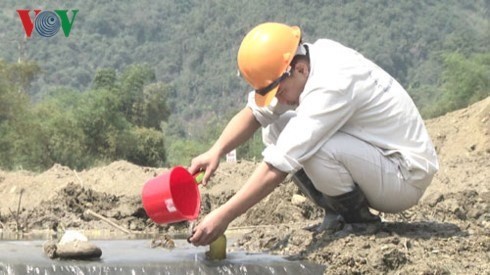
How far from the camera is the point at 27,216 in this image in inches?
300

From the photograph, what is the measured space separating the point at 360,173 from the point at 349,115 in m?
0.27

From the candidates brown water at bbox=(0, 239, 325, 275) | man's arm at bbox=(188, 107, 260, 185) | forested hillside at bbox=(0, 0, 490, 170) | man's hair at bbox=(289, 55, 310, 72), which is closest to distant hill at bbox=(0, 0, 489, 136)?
forested hillside at bbox=(0, 0, 490, 170)

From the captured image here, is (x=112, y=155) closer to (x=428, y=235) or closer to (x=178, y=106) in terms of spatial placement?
(x=428, y=235)

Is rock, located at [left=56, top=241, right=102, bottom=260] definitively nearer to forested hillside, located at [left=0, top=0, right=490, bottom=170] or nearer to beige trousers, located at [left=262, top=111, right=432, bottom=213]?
beige trousers, located at [left=262, top=111, right=432, bottom=213]

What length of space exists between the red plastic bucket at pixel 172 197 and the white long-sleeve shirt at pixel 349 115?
0.46 meters

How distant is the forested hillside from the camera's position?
79188 millimetres

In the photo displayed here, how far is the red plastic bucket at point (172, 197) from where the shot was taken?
3846 mm

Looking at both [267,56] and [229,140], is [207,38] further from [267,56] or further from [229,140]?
[267,56]

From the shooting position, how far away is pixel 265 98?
3844mm

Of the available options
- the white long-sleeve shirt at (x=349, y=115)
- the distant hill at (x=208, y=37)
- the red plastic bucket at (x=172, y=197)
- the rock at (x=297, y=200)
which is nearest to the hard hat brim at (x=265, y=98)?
the white long-sleeve shirt at (x=349, y=115)

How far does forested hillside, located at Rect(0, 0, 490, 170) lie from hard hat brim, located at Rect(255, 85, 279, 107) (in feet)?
217

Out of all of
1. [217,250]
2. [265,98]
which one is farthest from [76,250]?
[265,98]

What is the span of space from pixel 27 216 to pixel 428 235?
14.5 ft

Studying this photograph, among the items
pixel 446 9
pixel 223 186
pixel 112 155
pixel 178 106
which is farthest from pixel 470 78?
pixel 446 9
